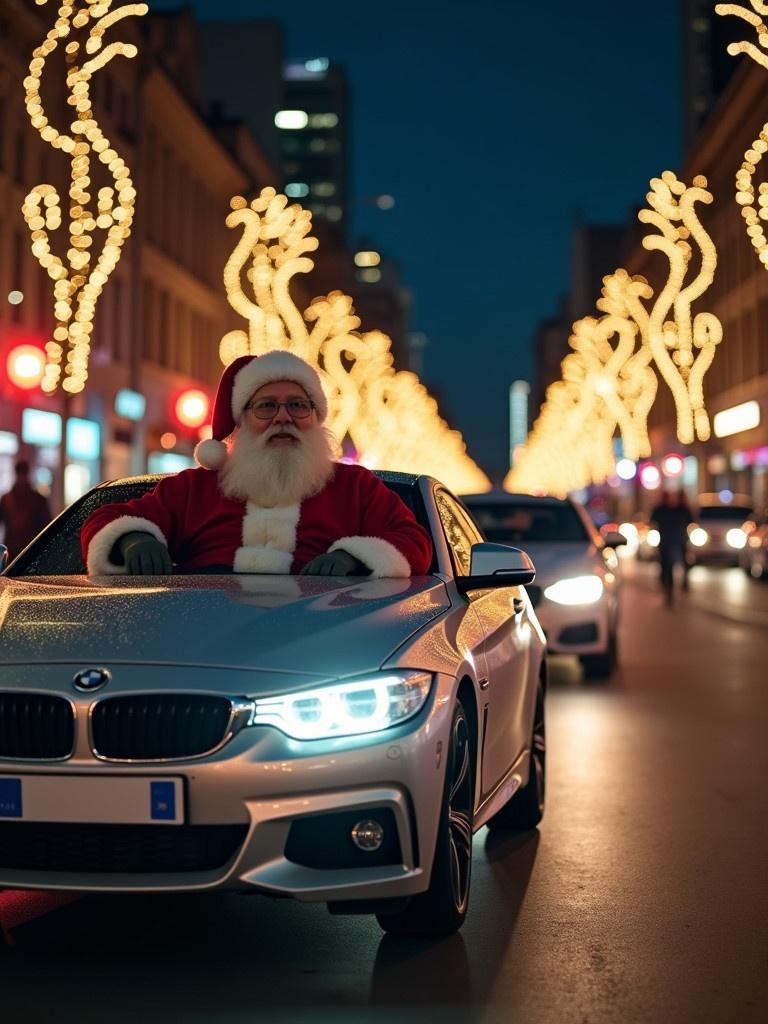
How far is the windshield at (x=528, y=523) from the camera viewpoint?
1523 cm

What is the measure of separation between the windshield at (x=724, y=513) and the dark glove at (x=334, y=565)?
135 ft

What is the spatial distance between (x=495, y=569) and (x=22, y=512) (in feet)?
46.2

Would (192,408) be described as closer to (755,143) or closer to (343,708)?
(755,143)

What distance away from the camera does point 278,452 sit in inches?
256

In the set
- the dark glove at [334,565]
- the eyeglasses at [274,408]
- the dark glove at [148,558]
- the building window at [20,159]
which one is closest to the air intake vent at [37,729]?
the dark glove at [148,558]

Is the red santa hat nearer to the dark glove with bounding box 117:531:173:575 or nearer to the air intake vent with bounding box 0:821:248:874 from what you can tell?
the dark glove with bounding box 117:531:173:575

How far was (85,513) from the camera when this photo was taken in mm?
6957

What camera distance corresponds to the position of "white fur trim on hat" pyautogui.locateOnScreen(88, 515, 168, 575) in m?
6.23

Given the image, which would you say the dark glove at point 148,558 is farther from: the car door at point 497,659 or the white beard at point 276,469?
the car door at point 497,659

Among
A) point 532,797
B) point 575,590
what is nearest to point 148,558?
point 532,797

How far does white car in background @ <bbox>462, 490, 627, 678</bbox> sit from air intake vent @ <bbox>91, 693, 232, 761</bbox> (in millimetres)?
9346

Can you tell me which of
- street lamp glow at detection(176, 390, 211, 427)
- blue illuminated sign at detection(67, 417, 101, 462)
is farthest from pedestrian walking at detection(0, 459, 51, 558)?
street lamp glow at detection(176, 390, 211, 427)

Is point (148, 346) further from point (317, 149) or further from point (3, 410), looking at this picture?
point (317, 149)

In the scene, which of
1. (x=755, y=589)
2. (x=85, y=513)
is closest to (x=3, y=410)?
(x=755, y=589)
